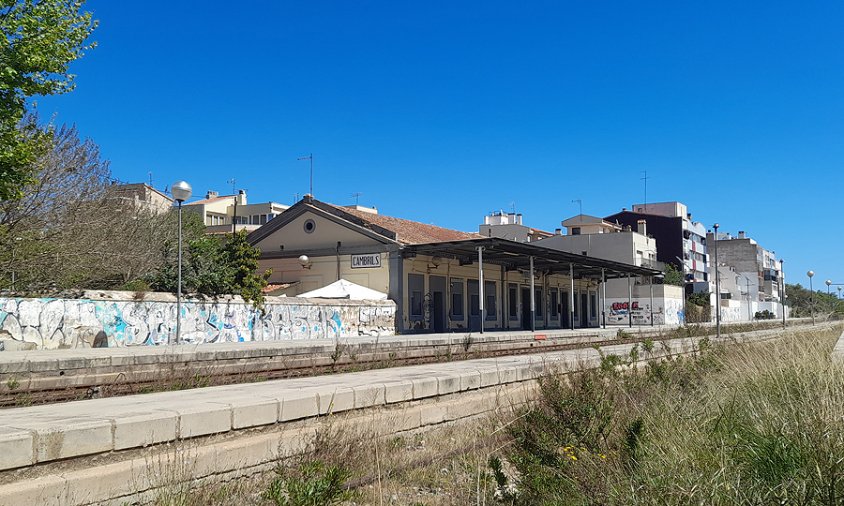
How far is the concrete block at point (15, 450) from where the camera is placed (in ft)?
14.2

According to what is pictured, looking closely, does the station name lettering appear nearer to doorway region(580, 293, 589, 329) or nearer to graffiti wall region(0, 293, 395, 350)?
graffiti wall region(0, 293, 395, 350)

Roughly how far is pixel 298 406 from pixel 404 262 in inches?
975

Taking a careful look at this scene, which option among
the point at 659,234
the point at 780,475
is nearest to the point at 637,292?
the point at 659,234

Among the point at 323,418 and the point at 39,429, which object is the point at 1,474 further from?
the point at 323,418

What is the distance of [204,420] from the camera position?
564 centimetres

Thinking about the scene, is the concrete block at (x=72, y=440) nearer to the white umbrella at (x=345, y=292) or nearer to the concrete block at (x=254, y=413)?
the concrete block at (x=254, y=413)

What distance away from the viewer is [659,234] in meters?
81.4

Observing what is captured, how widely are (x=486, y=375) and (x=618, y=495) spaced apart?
5332mm

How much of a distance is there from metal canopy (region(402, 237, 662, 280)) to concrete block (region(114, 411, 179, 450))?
933 inches

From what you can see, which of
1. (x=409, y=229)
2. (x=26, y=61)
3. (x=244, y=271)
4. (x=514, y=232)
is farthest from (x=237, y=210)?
(x=26, y=61)

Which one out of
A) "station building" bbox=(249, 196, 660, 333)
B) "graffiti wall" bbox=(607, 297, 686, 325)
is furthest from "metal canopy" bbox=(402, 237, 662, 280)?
"graffiti wall" bbox=(607, 297, 686, 325)

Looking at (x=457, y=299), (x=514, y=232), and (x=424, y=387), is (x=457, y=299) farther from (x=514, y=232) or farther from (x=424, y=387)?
(x=514, y=232)

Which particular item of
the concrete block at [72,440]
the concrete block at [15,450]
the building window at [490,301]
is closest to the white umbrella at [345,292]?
the building window at [490,301]

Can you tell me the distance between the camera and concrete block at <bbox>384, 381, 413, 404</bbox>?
26.0 ft
